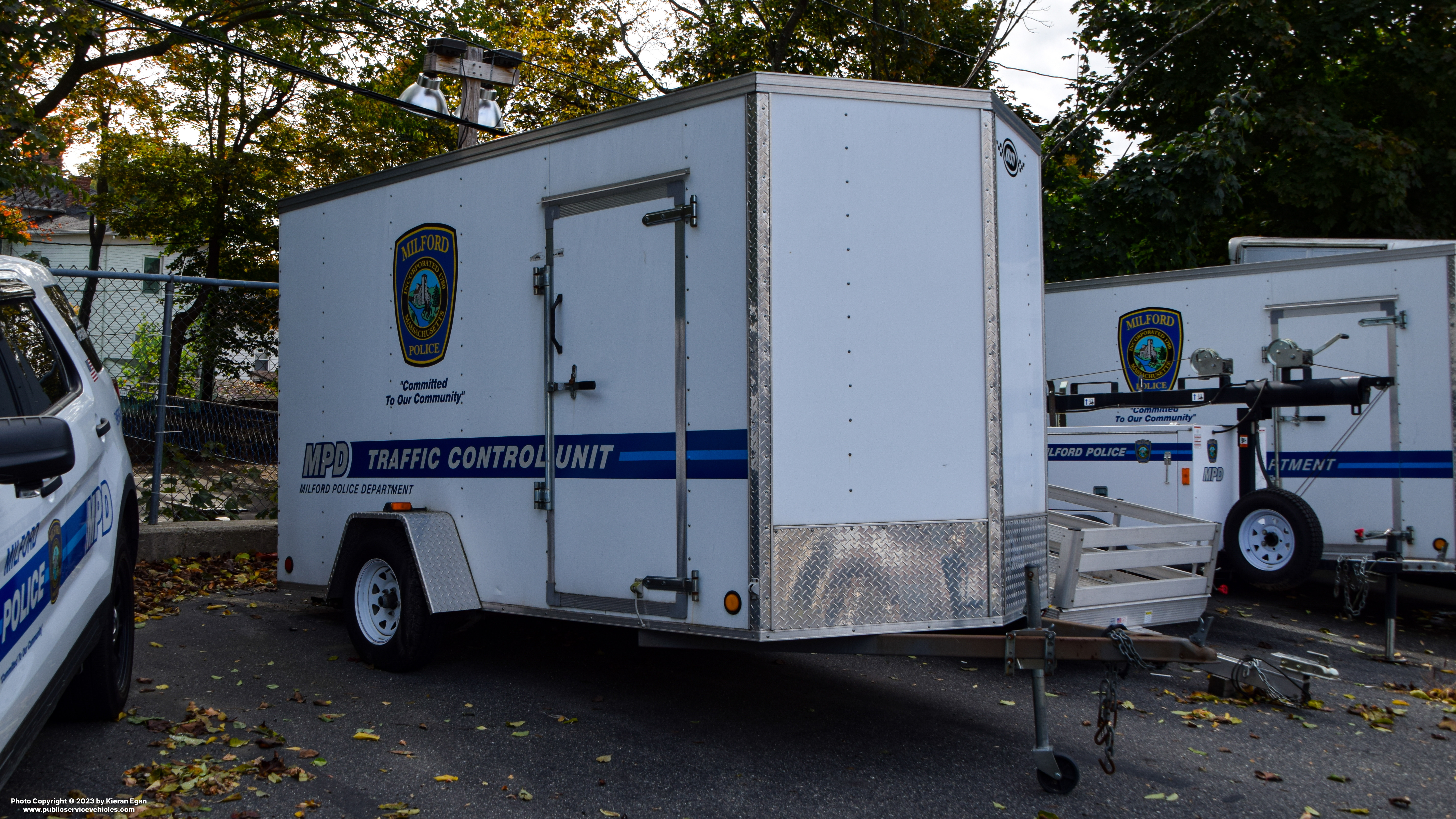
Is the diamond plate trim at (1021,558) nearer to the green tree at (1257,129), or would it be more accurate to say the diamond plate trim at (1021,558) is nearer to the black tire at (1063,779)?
the black tire at (1063,779)

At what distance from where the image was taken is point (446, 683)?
18.9 feet

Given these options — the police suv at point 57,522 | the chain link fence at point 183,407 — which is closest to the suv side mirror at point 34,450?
the police suv at point 57,522

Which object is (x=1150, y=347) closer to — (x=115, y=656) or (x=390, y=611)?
(x=390, y=611)

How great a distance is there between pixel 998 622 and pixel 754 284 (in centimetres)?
190

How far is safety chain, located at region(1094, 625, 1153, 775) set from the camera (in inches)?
160

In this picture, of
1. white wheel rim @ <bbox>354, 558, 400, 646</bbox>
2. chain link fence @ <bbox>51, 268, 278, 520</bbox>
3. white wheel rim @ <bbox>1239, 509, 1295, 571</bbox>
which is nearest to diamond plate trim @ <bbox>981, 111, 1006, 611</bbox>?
white wheel rim @ <bbox>354, 558, 400, 646</bbox>

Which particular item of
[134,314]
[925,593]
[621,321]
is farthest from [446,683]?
[134,314]

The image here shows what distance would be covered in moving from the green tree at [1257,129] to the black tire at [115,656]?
13.1 meters

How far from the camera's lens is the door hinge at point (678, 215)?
4.77 m

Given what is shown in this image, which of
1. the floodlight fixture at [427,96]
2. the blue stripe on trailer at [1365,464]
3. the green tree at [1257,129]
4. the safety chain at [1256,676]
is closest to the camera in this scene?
the safety chain at [1256,676]

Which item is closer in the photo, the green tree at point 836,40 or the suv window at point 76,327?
the suv window at point 76,327

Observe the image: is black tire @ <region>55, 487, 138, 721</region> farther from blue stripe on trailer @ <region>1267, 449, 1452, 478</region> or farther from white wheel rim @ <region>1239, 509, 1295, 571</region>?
blue stripe on trailer @ <region>1267, 449, 1452, 478</region>

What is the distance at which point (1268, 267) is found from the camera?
9.28 meters

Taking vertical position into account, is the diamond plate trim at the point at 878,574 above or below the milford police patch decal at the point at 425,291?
below
